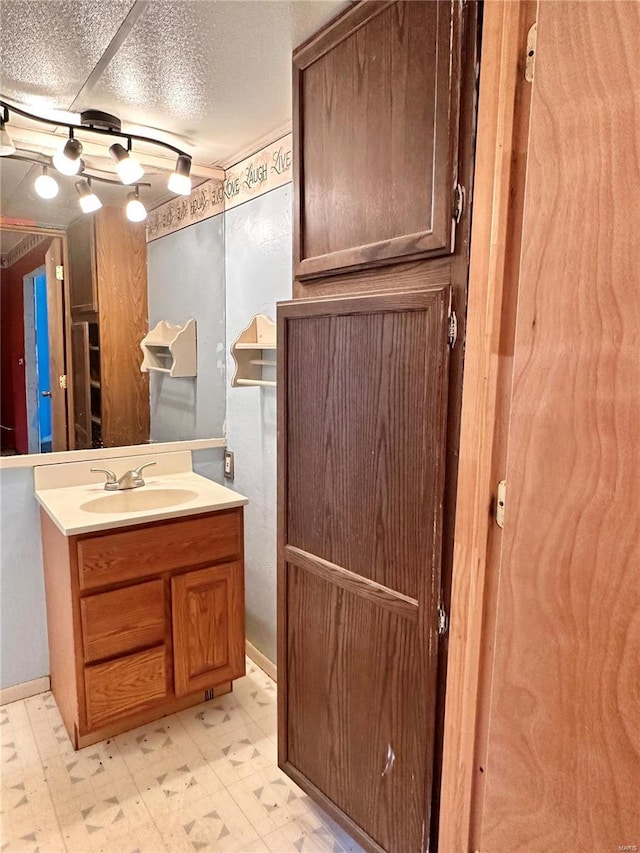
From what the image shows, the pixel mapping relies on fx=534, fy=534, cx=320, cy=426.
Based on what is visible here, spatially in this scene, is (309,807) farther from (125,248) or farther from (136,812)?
(125,248)

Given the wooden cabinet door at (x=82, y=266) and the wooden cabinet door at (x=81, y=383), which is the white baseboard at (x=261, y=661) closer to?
the wooden cabinet door at (x=81, y=383)

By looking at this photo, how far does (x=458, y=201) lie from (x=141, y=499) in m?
1.63

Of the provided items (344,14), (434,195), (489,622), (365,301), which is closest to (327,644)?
(489,622)

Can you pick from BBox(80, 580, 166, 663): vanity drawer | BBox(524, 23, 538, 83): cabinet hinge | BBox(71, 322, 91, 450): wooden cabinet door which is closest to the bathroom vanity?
BBox(80, 580, 166, 663): vanity drawer

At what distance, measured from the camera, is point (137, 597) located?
181cm

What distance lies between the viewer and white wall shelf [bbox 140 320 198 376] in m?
2.29

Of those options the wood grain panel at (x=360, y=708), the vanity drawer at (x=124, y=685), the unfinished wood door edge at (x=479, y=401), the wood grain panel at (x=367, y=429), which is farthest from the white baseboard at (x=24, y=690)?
the unfinished wood door edge at (x=479, y=401)

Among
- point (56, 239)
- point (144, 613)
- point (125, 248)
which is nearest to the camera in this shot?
point (144, 613)

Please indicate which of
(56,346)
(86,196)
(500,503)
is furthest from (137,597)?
(86,196)

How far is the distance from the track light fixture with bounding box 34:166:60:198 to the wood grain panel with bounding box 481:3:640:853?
184 cm

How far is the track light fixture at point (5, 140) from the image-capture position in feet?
5.46

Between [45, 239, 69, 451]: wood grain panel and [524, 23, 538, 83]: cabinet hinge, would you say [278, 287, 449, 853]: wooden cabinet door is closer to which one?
[524, 23, 538, 83]: cabinet hinge

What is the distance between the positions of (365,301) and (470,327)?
269 mm

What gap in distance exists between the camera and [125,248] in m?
2.19
